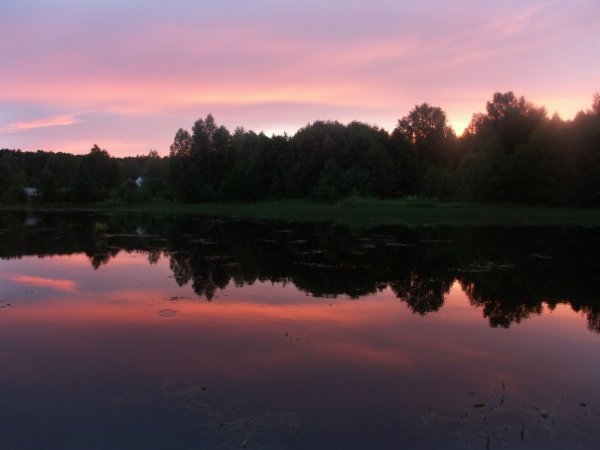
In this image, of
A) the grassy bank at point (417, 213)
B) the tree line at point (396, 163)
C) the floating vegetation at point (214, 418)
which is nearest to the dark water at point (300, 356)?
the floating vegetation at point (214, 418)

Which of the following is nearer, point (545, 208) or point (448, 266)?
point (448, 266)

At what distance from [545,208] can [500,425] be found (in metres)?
46.6

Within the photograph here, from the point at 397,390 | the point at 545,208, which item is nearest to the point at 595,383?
the point at 397,390

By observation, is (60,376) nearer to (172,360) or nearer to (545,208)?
(172,360)

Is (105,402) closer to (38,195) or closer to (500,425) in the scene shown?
(500,425)

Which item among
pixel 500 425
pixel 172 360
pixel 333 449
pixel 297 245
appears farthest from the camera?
pixel 297 245

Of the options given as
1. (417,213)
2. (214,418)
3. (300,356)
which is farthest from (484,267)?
(417,213)

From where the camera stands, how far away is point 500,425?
590 centimetres

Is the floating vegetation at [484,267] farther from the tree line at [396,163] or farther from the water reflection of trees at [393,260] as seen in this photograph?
the tree line at [396,163]

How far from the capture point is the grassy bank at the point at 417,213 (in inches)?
1528

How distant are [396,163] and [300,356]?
5915 centimetres

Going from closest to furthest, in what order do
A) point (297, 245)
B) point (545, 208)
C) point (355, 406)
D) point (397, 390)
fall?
point (355, 406) < point (397, 390) < point (297, 245) < point (545, 208)

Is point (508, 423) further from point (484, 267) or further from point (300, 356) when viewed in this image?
point (484, 267)

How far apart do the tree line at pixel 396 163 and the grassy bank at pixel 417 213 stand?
2.77 m
